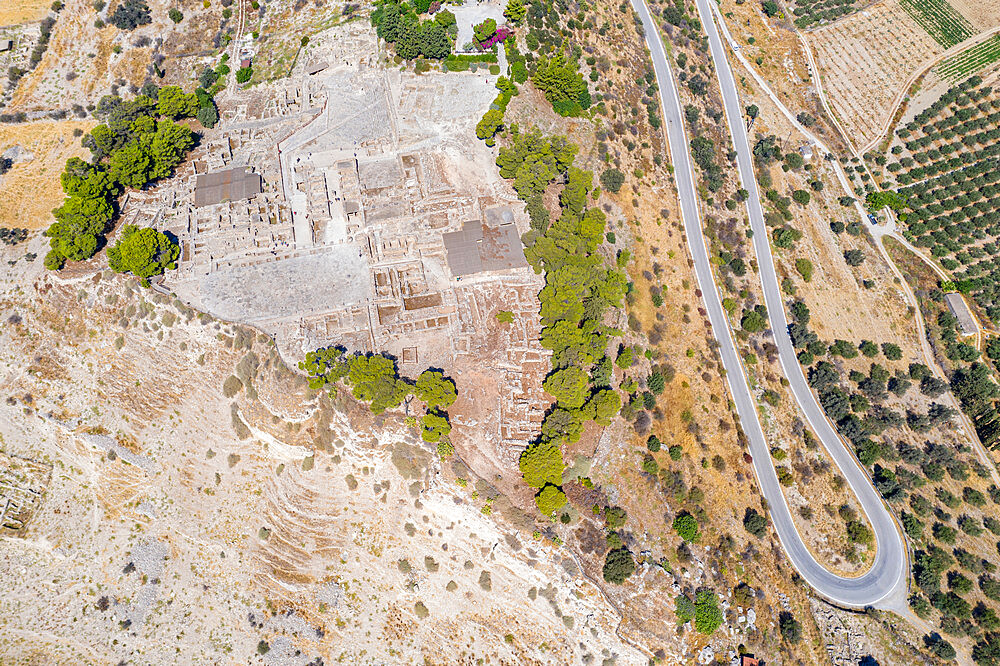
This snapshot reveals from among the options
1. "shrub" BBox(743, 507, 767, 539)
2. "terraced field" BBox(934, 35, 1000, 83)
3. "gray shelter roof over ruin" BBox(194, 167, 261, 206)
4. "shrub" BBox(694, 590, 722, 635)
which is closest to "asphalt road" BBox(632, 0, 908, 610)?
"shrub" BBox(743, 507, 767, 539)

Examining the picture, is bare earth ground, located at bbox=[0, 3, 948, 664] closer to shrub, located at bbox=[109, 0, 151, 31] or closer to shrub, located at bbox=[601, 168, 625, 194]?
shrub, located at bbox=[601, 168, 625, 194]

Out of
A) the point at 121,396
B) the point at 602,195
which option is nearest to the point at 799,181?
the point at 602,195

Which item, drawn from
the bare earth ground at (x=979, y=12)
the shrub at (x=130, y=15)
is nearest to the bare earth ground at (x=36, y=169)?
the shrub at (x=130, y=15)

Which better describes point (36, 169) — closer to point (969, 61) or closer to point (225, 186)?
point (225, 186)

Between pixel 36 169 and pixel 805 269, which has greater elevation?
pixel 36 169

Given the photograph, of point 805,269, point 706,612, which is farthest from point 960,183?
point 706,612

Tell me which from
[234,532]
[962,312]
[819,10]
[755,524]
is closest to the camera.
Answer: [234,532]

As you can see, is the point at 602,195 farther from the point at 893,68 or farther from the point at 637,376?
the point at 893,68
